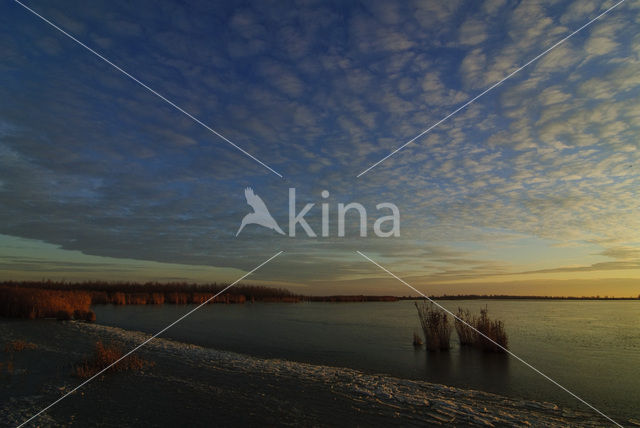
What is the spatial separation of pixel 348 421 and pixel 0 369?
880 cm

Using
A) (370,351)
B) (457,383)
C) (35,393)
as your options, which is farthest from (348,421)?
(370,351)

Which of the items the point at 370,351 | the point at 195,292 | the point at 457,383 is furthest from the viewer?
the point at 195,292

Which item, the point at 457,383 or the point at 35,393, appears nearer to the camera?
the point at 35,393

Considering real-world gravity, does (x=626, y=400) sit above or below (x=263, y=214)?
below

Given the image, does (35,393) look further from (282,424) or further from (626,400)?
(626,400)

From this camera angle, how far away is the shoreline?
7.48 meters

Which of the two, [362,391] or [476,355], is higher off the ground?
[362,391]


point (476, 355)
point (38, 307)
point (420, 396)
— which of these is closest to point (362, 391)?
point (420, 396)

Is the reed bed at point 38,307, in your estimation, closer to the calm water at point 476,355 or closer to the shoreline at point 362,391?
the calm water at point 476,355

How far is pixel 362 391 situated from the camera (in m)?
9.12

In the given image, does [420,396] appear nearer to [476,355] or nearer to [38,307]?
[476,355]

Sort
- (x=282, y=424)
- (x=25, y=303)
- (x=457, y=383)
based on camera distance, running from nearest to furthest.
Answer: (x=282, y=424)
(x=457, y=383)
(x=25, y=303)

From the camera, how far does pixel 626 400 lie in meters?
9.09

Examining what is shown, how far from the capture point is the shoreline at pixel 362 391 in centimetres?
748
